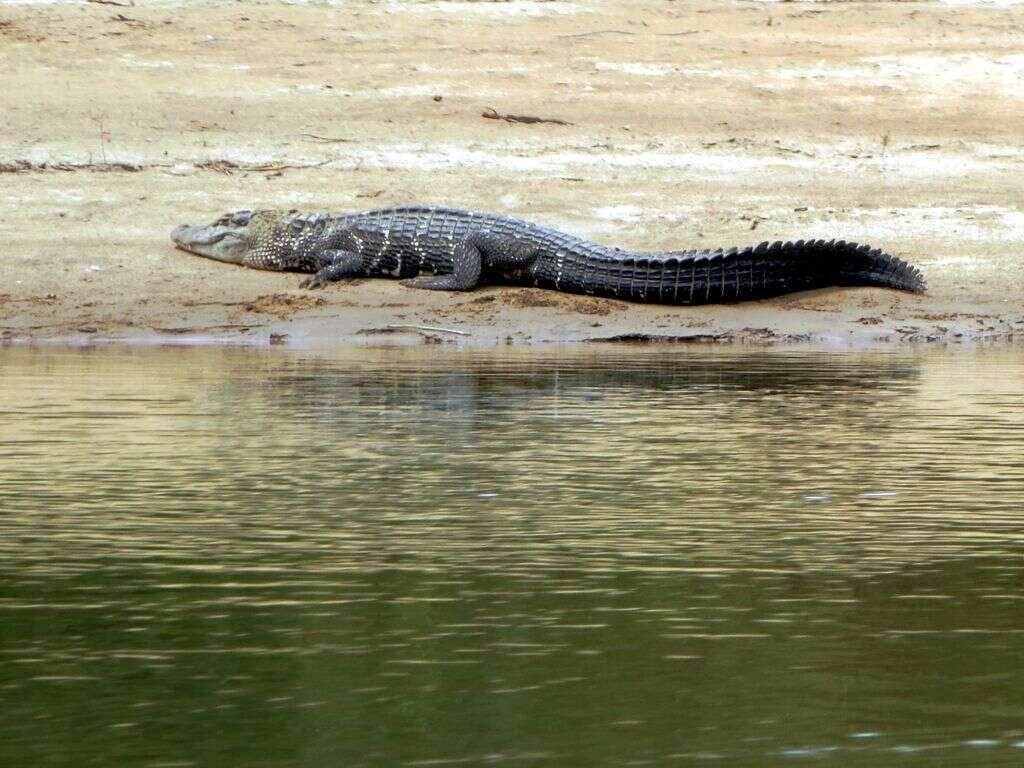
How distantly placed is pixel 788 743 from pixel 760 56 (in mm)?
22612

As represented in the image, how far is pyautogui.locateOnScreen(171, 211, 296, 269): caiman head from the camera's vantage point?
1511 cm

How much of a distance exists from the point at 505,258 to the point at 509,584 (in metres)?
10.5

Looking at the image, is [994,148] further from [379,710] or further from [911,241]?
[379,710]

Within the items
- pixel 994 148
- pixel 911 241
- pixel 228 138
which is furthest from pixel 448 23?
pixel 911 241

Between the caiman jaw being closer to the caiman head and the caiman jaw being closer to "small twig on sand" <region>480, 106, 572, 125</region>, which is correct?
the caiman head

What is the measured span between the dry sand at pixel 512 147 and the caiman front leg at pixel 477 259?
0.15 metres

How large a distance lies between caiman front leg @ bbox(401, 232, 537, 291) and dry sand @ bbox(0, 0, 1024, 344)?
0.15 metres

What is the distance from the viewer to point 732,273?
1391cm

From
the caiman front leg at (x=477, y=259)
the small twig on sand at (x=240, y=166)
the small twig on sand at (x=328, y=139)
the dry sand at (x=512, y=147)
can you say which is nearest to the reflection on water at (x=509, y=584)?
the dry sand at (x=512, y=147)

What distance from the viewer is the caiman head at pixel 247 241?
1511 cm

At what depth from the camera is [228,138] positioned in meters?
19.3

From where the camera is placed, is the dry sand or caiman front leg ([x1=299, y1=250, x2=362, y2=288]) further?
caiman front leg ([x1=299, y1=250, x2=362, y2=288])

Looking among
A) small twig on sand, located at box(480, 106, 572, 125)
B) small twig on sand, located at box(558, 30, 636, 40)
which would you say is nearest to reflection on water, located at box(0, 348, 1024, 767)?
small twig on sand, located at box(480, 106, 572, 125)

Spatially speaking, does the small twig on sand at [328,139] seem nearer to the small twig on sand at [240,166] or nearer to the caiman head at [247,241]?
the small twig on sand at [240,166]
